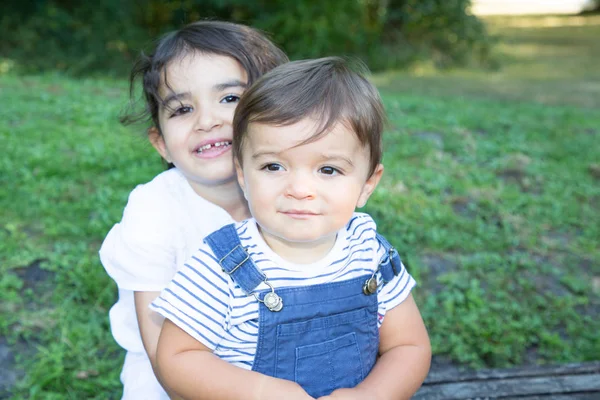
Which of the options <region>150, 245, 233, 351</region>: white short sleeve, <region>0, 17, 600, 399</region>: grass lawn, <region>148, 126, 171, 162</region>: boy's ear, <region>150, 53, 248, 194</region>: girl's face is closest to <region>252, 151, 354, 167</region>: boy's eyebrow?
<region>150, 245, 233, 351</region>: white short sleeve

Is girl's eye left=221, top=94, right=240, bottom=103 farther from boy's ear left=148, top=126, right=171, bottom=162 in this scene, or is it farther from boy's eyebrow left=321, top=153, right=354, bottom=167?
boy's eyebrow left=321, top=153, right=354, bottom=167

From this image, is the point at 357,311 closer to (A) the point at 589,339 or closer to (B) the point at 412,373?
(B) the point at 412,373

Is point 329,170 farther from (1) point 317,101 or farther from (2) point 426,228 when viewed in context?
(2) point 426,228

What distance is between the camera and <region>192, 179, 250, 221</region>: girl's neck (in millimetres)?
2123

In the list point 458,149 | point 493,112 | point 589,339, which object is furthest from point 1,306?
point 493,112

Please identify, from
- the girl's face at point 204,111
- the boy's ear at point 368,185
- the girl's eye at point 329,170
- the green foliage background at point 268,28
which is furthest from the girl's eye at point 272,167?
the green foliage background at point 268,28

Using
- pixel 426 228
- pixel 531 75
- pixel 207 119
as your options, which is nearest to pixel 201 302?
pixel 207 119

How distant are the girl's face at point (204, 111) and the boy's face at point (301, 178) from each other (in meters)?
0.34

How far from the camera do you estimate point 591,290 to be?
342 centimetres

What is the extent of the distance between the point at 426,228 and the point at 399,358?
6.42 ft

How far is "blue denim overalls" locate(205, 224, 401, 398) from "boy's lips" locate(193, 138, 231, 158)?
1.15 ft

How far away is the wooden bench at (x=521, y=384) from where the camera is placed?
7.86 feet

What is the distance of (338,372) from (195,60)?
1.00 m

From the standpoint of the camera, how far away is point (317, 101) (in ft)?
5.28
